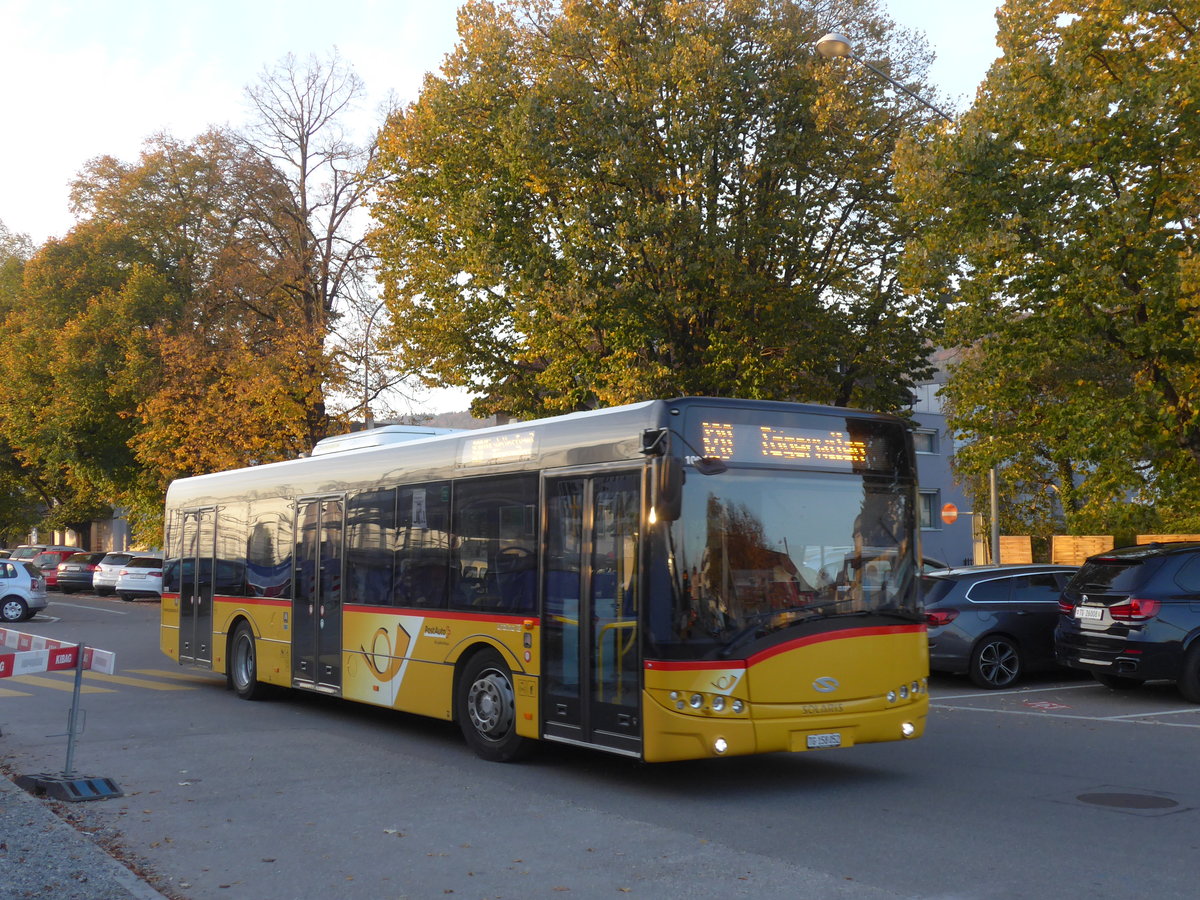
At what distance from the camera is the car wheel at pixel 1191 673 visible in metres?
14.1

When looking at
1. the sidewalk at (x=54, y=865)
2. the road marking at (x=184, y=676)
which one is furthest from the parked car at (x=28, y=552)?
the sidewalk at (x=54, y=865)

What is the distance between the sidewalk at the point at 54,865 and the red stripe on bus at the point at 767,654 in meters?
3.64

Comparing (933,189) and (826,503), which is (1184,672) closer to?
(826,503)

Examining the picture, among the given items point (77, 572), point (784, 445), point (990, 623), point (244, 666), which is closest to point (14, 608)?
point (77, 572)

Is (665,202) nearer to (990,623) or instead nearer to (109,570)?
(990,623)

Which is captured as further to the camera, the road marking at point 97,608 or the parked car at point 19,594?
the road marking at point 97,608

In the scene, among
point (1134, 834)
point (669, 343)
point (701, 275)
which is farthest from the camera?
point (669, 343)

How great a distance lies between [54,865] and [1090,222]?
16821mm

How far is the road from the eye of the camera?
664cm

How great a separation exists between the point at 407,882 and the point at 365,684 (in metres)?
6.24

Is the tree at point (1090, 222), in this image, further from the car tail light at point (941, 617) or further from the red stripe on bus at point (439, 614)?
the red stripe on bus at point (439, 614)

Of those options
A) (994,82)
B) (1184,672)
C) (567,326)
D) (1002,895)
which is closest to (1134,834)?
(1002,895)

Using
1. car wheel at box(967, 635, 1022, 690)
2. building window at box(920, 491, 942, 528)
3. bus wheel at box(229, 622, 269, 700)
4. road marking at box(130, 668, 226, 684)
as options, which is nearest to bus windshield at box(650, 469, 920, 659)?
car wheel at box(967, 635, 1022, 690)

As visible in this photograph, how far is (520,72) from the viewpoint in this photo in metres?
24.4
